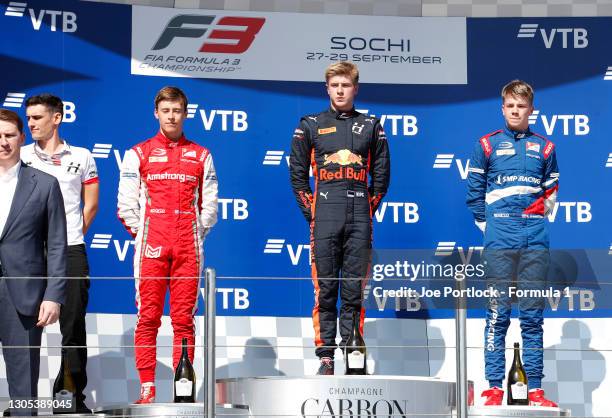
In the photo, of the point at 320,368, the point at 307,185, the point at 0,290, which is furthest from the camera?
the point at 307,185

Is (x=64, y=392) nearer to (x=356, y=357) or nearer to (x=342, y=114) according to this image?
(x=356, y=357)

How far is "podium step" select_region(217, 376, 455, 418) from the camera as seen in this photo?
4066mm

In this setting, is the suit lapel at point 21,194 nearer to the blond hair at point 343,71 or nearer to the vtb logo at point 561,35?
the blond hair at point 343,71

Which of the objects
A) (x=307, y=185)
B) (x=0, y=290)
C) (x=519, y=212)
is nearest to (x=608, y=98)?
(x=519, y=212)

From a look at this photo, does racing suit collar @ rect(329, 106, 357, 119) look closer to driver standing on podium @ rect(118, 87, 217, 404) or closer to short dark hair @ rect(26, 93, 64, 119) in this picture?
driver standing on podium @ rect(118, 87, 217, 404)

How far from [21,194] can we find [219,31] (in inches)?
108

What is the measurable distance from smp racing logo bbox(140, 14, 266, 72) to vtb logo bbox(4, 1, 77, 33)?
441 mm

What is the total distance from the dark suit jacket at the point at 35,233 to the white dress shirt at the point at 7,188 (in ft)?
0.22

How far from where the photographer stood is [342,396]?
13.4 feet

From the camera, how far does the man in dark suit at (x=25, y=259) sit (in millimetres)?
3703

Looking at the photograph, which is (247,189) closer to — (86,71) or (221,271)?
(221,271)

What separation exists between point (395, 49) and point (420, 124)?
1.54ft

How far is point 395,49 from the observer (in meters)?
6.79

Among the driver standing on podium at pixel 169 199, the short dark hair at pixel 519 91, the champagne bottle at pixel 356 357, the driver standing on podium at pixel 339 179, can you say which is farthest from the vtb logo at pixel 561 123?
the champagne bottle at pixel 356 357
